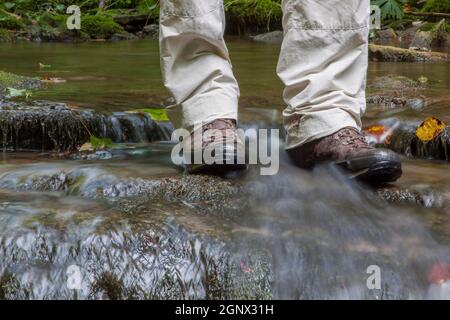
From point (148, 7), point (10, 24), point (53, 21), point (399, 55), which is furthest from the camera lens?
point (148, 7)

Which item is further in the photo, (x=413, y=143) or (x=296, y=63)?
(x=413, y=143)

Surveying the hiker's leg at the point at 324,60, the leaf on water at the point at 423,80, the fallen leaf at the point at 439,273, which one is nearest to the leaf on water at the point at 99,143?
Result: the hiker's leg at the point at 324,60

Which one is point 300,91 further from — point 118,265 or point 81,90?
point 81,90

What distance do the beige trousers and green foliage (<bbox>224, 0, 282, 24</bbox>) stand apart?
32.2 feet

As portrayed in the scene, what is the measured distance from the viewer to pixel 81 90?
3.86 meters

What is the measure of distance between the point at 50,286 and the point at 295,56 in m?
1.01

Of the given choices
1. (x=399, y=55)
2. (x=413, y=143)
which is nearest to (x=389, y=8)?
(x=399, y=55)

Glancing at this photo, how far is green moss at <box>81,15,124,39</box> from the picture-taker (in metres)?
10.9

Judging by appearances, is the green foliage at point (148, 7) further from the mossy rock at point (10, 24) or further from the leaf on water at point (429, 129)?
the leaf on water at point (429, 129)

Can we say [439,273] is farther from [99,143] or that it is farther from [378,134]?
[99,143]

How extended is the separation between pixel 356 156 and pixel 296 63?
0.36 meters

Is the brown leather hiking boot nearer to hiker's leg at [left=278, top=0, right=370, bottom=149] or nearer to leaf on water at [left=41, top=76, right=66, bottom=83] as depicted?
hiker's leg at [left=278, top=0, right=370, bottom=149]

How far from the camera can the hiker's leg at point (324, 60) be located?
2.11 metres

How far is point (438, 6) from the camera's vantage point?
10.5 meters
